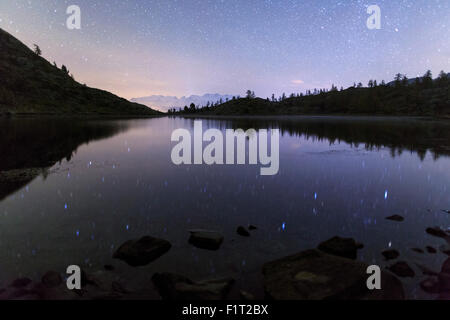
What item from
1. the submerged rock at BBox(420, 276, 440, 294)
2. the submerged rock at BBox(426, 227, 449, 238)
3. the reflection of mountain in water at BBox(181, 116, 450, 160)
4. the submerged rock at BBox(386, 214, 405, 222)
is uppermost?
the reflection of mountain in water at BBox(181, 116, 450, 160)

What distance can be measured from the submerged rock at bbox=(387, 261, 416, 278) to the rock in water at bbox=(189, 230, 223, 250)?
488 cm

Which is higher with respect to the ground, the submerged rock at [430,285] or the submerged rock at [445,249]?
the submerged rock at [445,249]

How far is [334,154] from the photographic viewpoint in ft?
84.8

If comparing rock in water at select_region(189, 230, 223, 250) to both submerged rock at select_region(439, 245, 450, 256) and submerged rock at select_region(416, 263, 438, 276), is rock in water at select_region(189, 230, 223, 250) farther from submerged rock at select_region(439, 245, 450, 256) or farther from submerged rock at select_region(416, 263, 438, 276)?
submerged rock at select_region(439, 245, 450, 256)

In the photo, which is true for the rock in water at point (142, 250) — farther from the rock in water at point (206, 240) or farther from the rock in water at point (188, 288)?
the rock in water at point (188, 288)

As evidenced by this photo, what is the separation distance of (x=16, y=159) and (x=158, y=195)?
16289 mm

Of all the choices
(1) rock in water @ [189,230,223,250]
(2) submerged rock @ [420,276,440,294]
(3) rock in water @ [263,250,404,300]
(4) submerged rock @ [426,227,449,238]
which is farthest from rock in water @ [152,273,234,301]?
(4) submerged rock @ [426,227,449,238]

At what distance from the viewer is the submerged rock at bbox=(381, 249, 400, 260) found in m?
7.40

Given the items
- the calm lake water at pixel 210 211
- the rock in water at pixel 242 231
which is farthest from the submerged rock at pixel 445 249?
the rock in water at pixel 242 231

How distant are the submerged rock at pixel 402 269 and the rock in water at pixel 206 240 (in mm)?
4878

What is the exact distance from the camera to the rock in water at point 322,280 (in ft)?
18.0

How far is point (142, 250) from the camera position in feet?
24.2

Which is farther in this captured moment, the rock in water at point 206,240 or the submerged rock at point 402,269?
the rock in water at point 206,240
